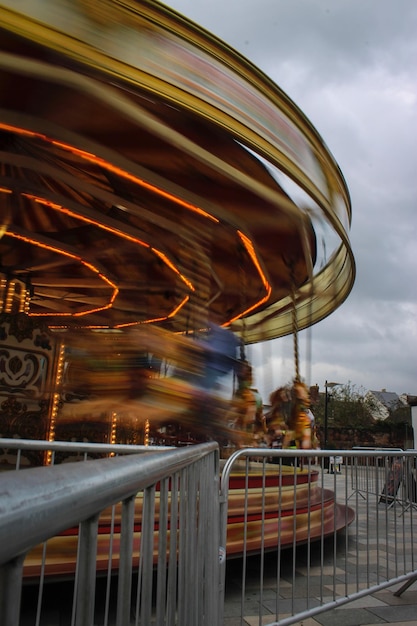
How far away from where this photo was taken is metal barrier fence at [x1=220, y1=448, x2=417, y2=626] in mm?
3326

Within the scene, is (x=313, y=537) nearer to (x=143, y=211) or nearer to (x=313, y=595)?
(x=313, y=595)

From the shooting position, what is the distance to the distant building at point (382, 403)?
54.0 meters

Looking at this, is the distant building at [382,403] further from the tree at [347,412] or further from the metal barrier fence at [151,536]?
the metal barrier fence at [151,536]

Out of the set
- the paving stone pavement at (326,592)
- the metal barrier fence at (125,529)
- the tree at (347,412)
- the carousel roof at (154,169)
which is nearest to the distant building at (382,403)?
the tree at (347,412)

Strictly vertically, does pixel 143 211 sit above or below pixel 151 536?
above

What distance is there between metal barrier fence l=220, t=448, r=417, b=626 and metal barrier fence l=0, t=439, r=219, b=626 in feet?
2.97

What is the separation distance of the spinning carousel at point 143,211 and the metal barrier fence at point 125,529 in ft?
8.92

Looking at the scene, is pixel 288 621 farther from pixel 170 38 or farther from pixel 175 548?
pixel 170 38

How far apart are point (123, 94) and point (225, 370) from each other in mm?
3885

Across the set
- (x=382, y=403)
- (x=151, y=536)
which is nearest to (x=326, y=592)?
(x=151, y=536)

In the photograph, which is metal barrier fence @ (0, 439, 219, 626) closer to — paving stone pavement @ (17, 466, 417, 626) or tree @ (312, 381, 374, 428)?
paving stone pavement @ (17, 466, 417, 626)

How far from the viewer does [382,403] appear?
226 feet

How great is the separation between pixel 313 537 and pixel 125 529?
15.3 feet

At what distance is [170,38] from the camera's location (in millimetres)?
3439
